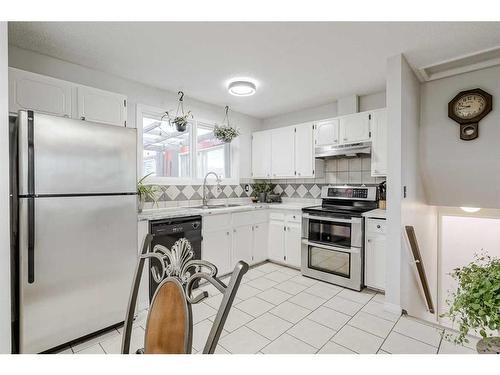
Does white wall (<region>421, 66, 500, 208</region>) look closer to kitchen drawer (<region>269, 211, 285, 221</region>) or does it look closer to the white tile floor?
the white tile floor

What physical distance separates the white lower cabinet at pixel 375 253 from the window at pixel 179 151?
7.57 feet

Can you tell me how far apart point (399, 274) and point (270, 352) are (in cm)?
145

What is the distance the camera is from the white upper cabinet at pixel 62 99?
6.91 feet

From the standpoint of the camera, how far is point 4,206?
150 cm

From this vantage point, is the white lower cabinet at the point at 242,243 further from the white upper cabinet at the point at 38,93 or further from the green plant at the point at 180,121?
the white upper cabinet at the point at 38,93

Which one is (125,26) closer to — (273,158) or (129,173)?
(129,173)

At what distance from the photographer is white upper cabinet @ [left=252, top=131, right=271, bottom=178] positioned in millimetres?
4277

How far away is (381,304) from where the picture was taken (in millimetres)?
2592

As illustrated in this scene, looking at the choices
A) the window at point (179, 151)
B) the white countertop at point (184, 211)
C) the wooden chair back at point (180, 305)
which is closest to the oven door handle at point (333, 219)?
the white countertop at point (184, 211)

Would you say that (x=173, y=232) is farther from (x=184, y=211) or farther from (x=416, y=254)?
(x=416, y=254)

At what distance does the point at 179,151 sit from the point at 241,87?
1.30 m

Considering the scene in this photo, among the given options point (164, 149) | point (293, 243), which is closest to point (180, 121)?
point (164, 149)

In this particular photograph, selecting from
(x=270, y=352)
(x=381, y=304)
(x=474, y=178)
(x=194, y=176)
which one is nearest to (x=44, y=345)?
(x=270, y=352)

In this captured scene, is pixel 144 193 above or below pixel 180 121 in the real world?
below
